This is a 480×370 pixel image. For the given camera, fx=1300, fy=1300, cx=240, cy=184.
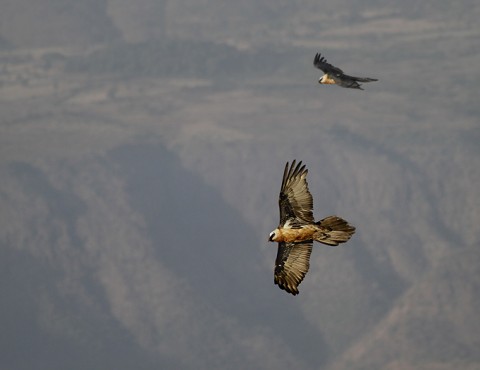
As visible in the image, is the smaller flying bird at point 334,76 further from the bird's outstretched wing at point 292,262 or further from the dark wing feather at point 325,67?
the bird's outstretched wing at point 292,262

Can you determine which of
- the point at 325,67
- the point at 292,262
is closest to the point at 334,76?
the point at 325,67

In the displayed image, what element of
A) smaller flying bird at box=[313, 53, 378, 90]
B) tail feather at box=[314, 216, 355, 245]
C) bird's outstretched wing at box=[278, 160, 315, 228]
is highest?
smaller flying bird at box=[313, 53, 378, 90]

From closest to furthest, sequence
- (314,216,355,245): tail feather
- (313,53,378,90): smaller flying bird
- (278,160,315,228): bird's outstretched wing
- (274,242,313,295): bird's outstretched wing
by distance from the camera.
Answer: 1. (314,216,355,245): tail feather
2. (278,160,315,228): bird's outstretched wing
3. (274,242,313,295): bird's outstretched wing
4. (313,53,378,90): smaller flying bird

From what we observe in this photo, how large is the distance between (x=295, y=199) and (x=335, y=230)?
287 cm

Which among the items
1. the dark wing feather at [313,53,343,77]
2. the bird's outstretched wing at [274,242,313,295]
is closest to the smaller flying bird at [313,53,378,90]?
the dark wing feather at [313,53,343,77]

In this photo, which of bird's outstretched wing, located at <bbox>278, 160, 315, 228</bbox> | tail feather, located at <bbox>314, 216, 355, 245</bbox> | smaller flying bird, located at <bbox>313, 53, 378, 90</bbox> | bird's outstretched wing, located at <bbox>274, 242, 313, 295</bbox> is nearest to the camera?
tail feather, located at <bbox>314, 216, 355, 245</bbox>

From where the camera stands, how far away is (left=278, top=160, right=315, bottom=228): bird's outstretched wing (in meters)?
59.8

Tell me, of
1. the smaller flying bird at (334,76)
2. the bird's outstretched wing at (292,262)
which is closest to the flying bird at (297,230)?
the bird's outstretched wing at (292,262)

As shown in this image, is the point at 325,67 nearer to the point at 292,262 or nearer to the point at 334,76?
the point at 334,76

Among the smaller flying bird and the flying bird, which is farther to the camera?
the smaller flying bird

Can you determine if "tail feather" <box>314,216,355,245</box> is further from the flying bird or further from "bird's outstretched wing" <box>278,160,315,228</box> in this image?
"bird's outstretched wing" <box>278,160,315,228</box>

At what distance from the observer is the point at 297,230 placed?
6062cm

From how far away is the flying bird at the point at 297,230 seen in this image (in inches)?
2302

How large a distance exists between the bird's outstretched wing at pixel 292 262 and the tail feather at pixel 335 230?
359 cm
